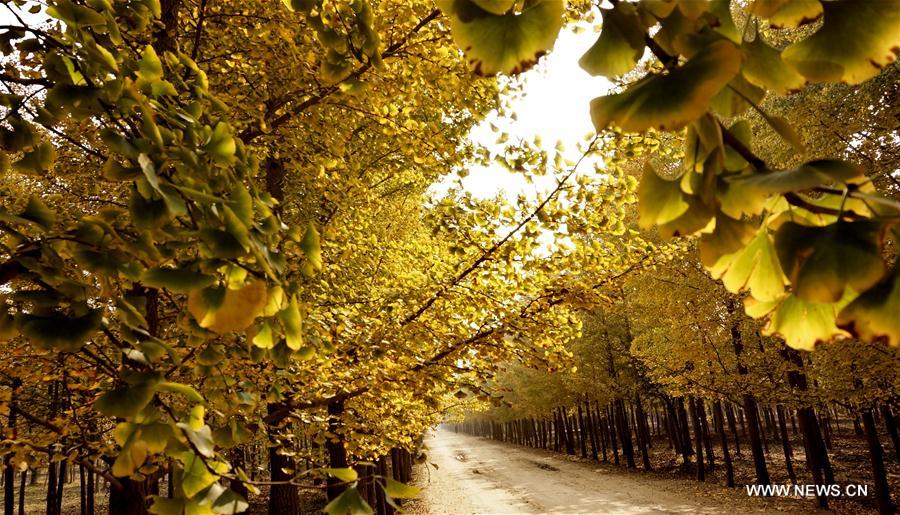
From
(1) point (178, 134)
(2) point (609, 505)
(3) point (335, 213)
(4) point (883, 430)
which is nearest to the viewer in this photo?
(1) point (178, 134)

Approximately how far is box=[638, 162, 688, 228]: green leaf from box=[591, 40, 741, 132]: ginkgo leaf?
0.45 ft

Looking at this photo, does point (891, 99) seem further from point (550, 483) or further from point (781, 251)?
point (550, 483)

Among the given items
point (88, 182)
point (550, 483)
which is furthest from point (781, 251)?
point (550, 483)

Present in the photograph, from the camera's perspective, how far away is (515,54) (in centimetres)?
81

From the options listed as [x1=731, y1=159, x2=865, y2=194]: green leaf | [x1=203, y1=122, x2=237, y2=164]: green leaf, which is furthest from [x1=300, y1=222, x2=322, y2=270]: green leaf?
[x1=731, y1=159, x2=865, y2=194]: green leaf

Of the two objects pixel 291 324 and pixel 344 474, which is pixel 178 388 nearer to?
pixel 291 324

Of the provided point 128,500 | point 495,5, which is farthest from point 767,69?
point 128,500

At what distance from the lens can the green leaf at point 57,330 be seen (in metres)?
1.25

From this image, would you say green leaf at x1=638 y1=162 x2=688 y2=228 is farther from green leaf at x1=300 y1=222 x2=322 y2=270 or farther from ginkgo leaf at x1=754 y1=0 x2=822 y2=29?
green leaf at x1=300 y1=222 x2=322 y2=270

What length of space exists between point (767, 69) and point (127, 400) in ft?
5.41

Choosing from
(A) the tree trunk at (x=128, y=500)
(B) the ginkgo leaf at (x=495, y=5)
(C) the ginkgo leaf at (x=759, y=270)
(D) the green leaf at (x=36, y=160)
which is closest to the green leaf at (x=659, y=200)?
(C) the ginkgo leaf at (x=759, y=270)

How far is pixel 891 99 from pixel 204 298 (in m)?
12.1

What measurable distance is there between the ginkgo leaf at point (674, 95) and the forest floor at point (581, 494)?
13498mm

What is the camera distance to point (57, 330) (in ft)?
4.17
